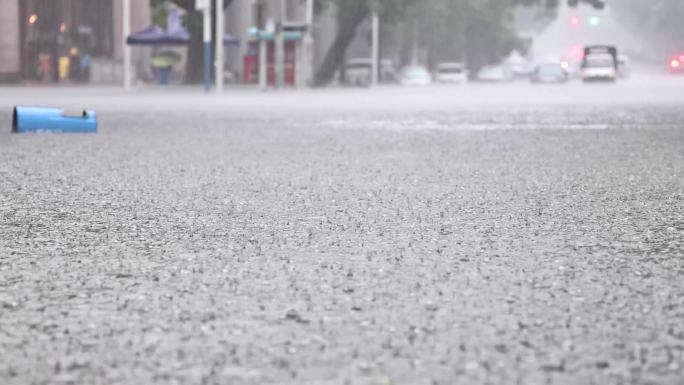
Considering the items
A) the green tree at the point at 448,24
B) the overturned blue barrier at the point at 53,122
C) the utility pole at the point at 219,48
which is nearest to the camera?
the overturned blue barrier at the point at 53,122

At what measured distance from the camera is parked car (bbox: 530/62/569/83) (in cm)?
8481

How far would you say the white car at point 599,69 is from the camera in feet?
239

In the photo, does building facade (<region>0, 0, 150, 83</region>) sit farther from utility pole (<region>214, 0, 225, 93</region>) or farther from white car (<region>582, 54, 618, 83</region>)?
white car (<region>582, 54, 618, 83</region>)

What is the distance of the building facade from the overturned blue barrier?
36.9 m

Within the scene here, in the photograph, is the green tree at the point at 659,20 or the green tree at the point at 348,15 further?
the green tree at the point at 659,20

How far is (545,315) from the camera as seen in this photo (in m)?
4.52

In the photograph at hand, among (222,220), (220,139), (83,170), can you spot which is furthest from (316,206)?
(220,139)

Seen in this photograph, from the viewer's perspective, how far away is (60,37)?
59.6 m

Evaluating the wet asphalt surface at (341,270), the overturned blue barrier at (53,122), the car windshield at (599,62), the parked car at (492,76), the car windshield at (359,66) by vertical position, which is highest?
the wet asphalt surface at (341,270)

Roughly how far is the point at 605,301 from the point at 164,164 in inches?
302

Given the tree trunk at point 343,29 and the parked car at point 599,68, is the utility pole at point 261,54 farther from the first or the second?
the parked car at point 599,68

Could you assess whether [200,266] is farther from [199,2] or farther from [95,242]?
[199,2]

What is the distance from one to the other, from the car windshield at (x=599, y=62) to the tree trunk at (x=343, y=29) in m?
19.5

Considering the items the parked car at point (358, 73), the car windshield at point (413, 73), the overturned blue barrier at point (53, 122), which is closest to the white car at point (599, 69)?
the car windshield at point (413, 73)
